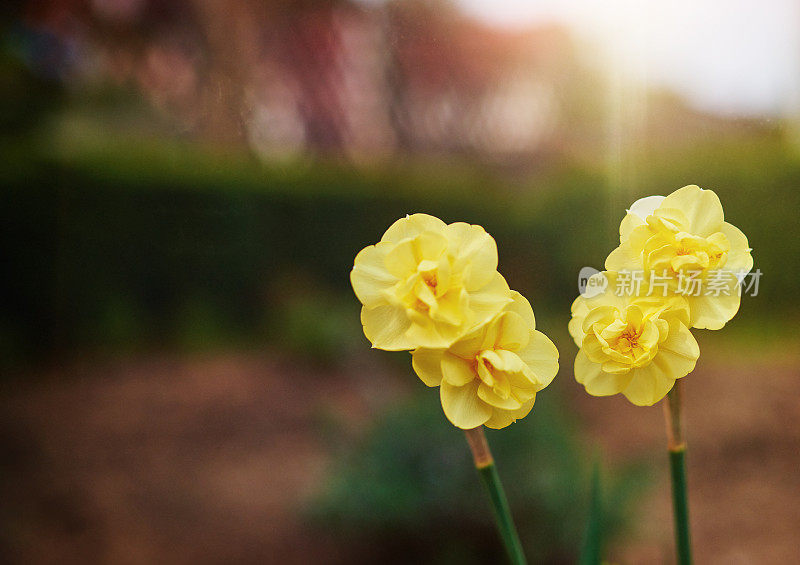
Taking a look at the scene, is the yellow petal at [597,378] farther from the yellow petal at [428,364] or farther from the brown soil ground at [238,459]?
the brown soil ground at [238,459]

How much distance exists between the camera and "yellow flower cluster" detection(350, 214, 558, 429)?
401 millimetres

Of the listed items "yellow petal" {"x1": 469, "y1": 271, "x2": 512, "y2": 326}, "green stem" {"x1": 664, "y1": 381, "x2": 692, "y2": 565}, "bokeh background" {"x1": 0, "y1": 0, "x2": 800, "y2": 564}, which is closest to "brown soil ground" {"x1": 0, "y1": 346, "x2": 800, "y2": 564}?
"bokeh background" {"x1": 0, "y1": 0, "x2": 800, "y2": 564}

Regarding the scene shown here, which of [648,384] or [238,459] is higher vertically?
[238,459]

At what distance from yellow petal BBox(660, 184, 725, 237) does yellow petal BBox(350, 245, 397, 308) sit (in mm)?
218

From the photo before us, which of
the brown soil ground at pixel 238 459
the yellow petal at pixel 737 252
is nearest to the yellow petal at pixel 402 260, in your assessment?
the yellow petal at pixel 737 252

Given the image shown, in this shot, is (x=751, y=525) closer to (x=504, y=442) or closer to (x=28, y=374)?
(x=504, y=442)

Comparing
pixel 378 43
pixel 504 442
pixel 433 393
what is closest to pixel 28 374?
pixel 433 393

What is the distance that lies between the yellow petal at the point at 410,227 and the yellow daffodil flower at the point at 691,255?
0.14 metres

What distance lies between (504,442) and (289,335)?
246 centimetres

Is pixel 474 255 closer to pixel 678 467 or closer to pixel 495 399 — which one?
pixel 495 399

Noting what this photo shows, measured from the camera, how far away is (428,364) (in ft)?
1.37

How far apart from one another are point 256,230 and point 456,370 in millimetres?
3714

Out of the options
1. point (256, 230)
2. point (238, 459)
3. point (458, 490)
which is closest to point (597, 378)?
point (458, 490)

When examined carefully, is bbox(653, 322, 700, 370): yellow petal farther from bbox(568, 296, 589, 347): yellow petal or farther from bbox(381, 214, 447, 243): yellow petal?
bbox(381, 214, 447, 243): yellow petal
